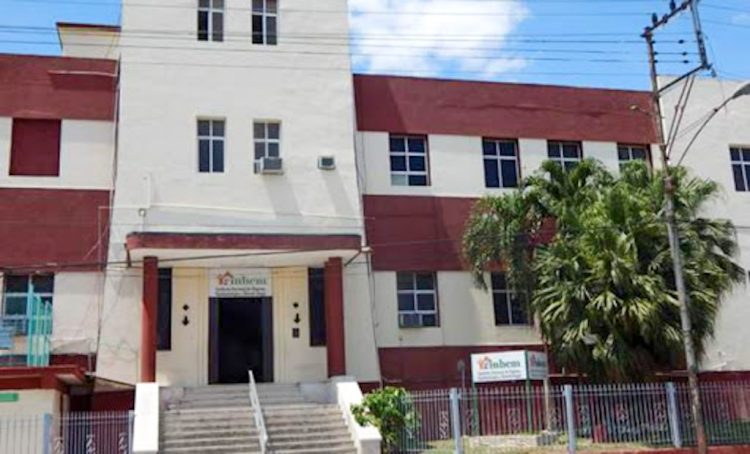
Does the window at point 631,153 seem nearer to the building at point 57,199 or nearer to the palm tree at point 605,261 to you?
the palm tree at point 605,261

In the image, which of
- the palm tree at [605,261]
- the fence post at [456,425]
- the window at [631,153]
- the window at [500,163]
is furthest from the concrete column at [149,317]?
the window at [631,153]

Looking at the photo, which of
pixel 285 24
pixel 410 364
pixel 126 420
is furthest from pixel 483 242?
pixel 126 420

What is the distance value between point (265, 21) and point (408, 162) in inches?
214

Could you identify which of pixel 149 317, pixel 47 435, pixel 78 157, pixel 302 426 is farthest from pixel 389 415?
pixel 78 157

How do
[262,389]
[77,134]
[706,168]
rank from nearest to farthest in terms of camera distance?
[262,389]
[77,134]
[706,168]

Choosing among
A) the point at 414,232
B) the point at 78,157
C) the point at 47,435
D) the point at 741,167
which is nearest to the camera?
the point at 47,435

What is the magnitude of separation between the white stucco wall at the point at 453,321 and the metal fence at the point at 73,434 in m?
7.80

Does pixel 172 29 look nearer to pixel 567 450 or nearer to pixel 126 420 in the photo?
pixel 126 420

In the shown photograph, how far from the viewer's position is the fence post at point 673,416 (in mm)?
19078

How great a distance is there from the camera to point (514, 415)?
68.4ft

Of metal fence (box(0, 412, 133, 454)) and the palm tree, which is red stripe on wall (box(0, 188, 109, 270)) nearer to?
metal fence (box(0, 412, 133, 454))

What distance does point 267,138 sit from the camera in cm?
2373

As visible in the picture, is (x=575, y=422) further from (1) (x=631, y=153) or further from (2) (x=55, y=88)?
(2) (x=55, y=88)

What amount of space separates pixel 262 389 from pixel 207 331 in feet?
7.25
